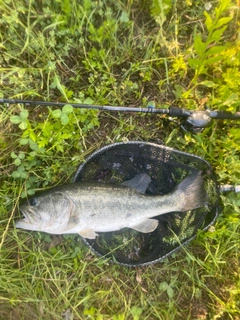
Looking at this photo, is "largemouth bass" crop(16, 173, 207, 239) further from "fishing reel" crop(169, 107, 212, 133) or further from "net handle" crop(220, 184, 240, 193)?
"fishing reel" crop(169, 107, 212, 133)

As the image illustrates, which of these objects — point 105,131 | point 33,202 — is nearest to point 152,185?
point 105,131

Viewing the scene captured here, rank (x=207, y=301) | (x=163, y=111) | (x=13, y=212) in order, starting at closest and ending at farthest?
Answer: (x=163, y=111) → (x=13, y=212) → (x=207, y=301)

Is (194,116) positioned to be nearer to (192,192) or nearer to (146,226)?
(192,192)

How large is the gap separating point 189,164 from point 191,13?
1.35 metres

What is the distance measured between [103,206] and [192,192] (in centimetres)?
74

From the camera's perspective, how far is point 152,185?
8.82 feet

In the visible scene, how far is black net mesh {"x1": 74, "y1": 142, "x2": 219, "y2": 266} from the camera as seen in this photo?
2.64 m

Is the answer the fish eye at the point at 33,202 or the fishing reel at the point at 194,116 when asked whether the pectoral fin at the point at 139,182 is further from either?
the fish eye at the point at 33,202

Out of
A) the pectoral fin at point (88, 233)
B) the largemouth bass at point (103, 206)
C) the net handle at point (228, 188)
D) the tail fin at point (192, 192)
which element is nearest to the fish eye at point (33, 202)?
the largemouth bass at point (103, 206)

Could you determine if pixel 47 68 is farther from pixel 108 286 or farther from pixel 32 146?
pixel 108 286

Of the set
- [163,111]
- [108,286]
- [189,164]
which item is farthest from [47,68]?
[108,286]

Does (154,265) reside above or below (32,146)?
below

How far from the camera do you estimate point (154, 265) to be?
9.16 feet

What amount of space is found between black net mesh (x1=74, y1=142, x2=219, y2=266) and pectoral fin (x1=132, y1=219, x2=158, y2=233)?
0.19 metres
